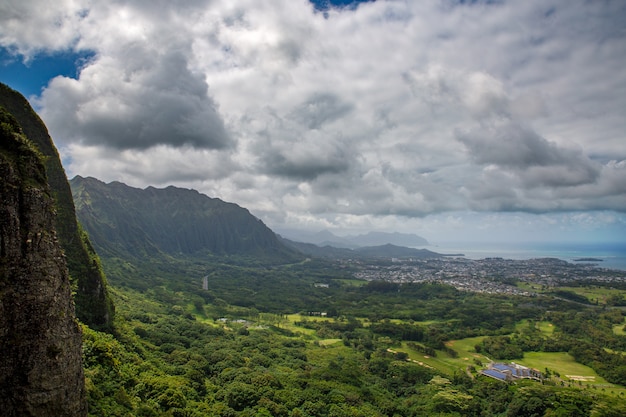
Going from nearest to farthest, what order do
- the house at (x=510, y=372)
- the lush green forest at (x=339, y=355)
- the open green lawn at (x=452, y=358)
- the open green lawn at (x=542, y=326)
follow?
the lush green forest at (x=339, y=355) → the house at (x=510, y=372) → the open green lawn at (x=452, y=358) → the open green lawn at (x=542, y=326)

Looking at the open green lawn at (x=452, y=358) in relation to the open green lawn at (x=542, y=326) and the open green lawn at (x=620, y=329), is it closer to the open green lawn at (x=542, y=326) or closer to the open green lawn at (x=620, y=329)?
the open green lawn at (x=542, y=326)

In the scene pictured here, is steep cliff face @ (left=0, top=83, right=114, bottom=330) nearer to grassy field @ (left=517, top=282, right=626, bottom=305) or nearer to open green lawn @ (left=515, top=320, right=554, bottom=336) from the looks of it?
open green lawn @ (left=515, top=320, right=554, bottom=336)

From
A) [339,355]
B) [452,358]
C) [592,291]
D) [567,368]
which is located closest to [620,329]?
[567,368]

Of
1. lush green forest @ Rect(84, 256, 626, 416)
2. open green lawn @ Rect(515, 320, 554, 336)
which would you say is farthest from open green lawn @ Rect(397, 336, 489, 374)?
open green lawn @ Rect(515, 320, 554, 336)

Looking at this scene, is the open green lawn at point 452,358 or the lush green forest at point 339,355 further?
the open green lawn at point 452,358

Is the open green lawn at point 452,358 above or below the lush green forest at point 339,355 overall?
below

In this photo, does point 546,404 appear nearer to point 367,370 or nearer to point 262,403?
point 367,370

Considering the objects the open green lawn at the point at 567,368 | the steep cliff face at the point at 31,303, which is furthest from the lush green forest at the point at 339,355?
the steep cliff face at the point at 31,303

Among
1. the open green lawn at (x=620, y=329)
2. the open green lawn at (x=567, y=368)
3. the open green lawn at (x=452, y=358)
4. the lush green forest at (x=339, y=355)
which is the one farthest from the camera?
the open green lawn at (x=620, y=329)
